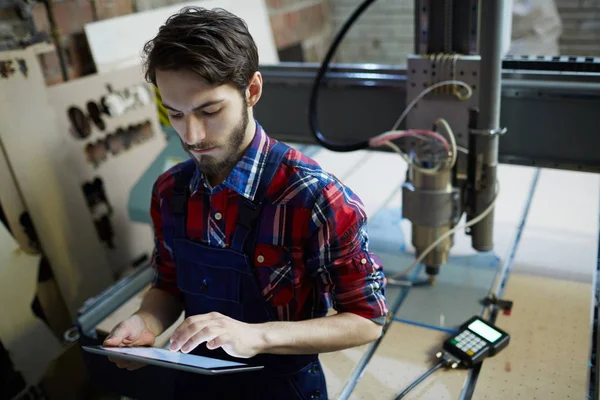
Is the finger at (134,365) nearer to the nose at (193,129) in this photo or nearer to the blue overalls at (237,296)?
the blue overalls at (237,296)

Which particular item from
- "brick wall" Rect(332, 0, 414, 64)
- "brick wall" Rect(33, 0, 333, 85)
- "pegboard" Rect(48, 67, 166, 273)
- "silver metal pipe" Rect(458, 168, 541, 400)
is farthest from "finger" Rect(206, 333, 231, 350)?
"brick wall" Rect(332, 0, 414, 64)

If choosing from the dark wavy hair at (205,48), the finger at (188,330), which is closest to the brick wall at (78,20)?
the dark wavy hair at (205,48)

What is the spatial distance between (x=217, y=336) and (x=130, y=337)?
24cm

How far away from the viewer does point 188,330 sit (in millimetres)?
780

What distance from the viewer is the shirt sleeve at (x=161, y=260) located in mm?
1025

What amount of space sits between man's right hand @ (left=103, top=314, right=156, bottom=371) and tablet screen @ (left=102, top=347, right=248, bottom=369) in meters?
0.04

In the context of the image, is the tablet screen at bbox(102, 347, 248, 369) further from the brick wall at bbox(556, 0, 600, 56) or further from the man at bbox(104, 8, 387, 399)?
the brick wall at bbox(556, 0, 600, 56)

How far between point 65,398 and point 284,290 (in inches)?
46.4

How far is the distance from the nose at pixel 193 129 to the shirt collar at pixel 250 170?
0.10 metres

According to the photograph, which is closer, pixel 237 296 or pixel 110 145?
pixel 237 296

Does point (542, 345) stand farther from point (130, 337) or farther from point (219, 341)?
point (130, 337)

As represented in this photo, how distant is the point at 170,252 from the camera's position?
1.02 metres

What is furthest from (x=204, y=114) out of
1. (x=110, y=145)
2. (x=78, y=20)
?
(x=78, y=20)

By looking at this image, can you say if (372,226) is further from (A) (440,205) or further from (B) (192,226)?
(B) (192,226)
